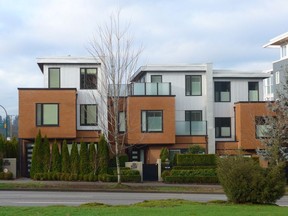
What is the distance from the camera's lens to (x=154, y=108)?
141 ft

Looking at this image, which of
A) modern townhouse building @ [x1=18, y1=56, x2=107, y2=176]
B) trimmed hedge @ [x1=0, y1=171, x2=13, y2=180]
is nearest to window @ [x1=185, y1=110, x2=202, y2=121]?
modern townhouse building @ [x1=18, y1=56, x2=107, y2=176]

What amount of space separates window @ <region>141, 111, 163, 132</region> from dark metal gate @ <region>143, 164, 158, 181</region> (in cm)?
326

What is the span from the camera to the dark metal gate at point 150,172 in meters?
40.8

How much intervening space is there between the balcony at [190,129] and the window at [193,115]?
5.50 feet

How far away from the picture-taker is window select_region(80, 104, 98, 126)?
1722 inches

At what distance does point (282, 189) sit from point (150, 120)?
25.4 metres

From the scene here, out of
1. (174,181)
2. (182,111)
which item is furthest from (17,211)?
(182,111)

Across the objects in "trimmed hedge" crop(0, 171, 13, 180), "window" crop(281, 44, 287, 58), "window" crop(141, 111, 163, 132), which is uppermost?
"window" crop(281, 44, 287, 58)

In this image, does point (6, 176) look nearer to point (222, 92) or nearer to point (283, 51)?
point (222, 92)

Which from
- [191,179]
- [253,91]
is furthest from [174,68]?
[191,179]

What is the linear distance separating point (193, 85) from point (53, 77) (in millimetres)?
11200

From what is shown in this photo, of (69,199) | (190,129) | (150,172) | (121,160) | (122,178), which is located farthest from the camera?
(190,129)

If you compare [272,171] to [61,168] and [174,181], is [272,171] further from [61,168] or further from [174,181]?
[61,168]

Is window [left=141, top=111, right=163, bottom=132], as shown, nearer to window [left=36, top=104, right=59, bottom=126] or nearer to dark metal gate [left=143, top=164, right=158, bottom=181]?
dark metal gate [left=143, top=164, right=158, bottom=181]
